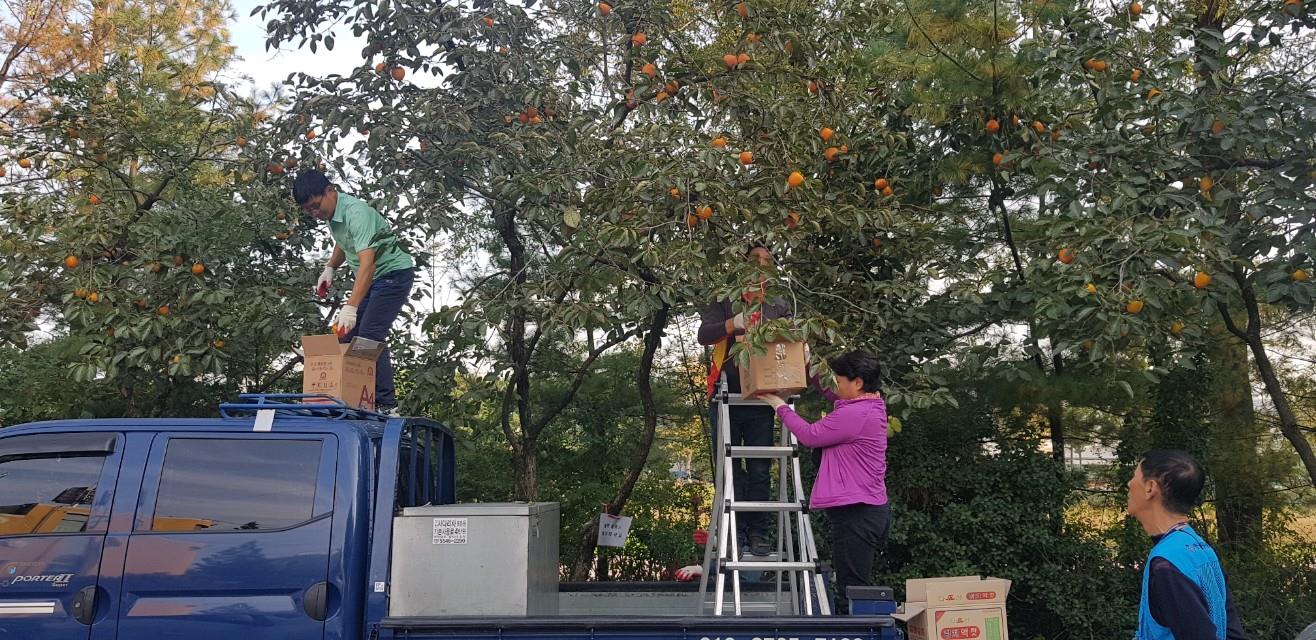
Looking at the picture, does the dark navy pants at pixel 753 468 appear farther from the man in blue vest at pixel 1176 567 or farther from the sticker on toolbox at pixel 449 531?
the man in blue vest at pixel 1176 567

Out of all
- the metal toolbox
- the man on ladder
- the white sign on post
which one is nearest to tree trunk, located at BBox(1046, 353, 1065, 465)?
the man on ladder

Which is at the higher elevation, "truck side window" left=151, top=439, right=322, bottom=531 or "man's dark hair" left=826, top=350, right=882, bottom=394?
"man's dark hair" left=826, top=350, right=882, bottom=394

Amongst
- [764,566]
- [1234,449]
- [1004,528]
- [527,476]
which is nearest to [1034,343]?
[1004,528]

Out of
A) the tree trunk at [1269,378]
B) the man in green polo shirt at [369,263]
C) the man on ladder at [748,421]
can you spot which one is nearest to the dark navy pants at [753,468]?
the man on ladder at [748,421]

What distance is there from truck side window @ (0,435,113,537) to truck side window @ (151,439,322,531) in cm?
32

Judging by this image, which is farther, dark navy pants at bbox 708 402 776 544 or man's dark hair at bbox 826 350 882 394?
dark navy pants at bbox 708 402 776 544

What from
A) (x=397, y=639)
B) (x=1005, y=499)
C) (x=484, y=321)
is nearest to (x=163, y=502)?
(x=397, y=639)

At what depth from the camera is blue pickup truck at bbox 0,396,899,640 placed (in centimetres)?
379

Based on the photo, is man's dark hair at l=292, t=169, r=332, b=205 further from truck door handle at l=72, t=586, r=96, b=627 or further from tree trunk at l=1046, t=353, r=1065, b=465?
tree trunk at l=1046, t=353, r=1065, b=465

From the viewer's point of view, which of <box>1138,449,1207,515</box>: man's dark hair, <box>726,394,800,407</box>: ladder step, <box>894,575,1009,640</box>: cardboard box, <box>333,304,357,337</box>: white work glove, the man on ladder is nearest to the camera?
<box>1138,449,1207,515</box>: man's dark hair

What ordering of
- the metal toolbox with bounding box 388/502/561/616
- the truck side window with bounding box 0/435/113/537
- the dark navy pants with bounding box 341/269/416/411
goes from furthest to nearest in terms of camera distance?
the dark navy pants with bounding box 341/269/416/411, the truck side window with bounding box 0/435/113/537, the metal toolbox with bounding box 388/502/561/616

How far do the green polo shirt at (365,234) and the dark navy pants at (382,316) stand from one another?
0.08m

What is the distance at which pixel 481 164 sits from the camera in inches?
276

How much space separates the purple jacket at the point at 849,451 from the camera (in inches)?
185
